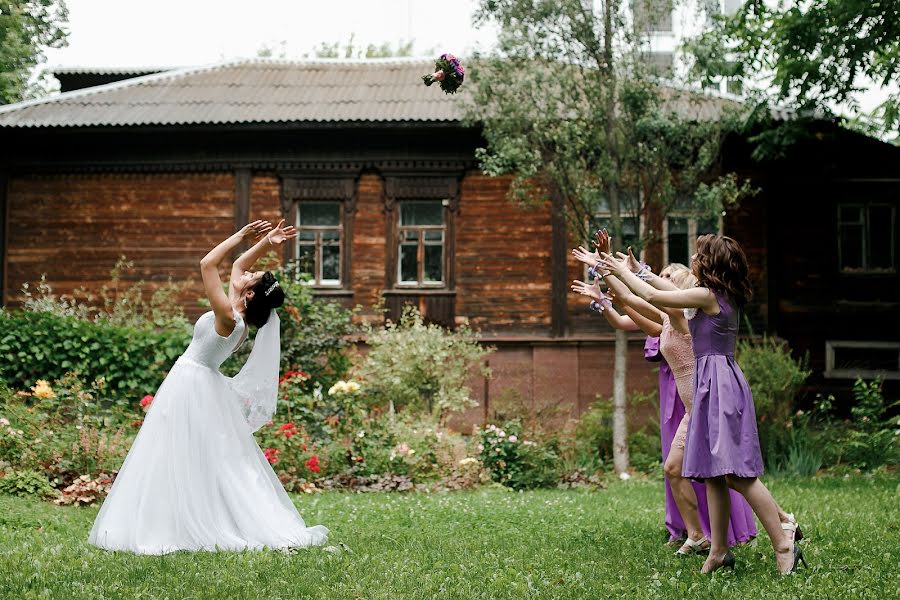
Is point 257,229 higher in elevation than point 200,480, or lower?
higher

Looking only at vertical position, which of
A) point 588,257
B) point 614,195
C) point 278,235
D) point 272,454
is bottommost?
point 272,454

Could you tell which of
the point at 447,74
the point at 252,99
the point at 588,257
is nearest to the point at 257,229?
the point at 447,74

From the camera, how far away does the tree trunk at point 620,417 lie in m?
12.8

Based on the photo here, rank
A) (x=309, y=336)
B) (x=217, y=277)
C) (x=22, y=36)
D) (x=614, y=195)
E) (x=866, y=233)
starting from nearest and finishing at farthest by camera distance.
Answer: (x=217, y=277) < (x=309, y=336) < (x=614, y=195) < (x=866, y=233) < (x=22, y=36)

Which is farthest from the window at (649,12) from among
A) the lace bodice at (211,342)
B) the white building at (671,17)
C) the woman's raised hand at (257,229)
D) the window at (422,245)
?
the lace bodice at (211,342)

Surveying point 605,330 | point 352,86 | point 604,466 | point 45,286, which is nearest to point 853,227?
point 605,330

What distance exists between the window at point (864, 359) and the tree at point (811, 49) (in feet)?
16.2

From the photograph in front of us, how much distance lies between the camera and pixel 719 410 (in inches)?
205

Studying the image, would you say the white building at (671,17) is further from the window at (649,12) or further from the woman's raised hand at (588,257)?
the woman's raised hand at (588,257)

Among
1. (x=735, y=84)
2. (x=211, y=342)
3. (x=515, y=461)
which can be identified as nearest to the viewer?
(x=211, y=342)

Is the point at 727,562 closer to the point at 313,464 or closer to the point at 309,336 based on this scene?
the point at 313,464

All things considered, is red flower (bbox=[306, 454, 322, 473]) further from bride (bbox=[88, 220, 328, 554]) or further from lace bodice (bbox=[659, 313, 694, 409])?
lace bodice (bbox=[659, 313, 694, 409])

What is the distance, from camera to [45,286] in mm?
16016

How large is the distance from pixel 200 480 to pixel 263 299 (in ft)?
4.31
